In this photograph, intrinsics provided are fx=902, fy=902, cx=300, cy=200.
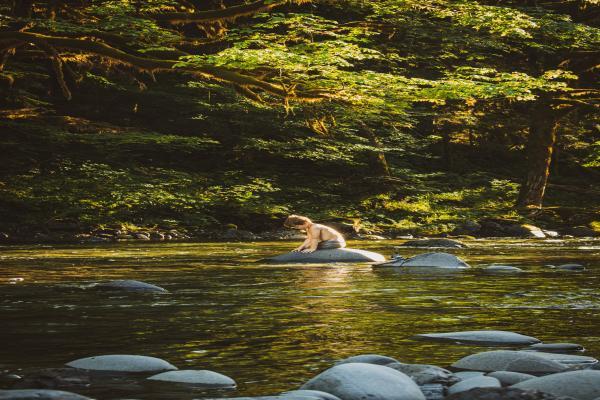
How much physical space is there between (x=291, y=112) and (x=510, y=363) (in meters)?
25.7

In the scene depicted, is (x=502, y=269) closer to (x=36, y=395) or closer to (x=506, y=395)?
(x=506, y=395)

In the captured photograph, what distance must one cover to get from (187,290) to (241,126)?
70.8 ft

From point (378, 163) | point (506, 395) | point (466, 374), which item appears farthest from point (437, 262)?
point (378, 163)

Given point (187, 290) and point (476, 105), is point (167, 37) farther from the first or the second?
point (476, 105)

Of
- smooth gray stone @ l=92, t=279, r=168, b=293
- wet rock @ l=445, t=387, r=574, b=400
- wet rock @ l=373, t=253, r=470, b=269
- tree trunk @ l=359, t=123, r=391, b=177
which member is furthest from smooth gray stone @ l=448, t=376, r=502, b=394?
tree trunk @ l=359, t=123, r=391, b=177

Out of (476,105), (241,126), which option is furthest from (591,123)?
(241,126)

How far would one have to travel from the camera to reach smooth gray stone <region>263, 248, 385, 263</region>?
15547 mm

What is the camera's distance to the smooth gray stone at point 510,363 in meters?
5.21

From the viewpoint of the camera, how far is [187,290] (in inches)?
411

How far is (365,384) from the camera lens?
4410 mm

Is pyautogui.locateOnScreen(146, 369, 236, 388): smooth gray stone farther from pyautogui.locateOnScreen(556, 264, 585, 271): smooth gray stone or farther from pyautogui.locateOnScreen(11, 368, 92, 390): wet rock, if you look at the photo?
pyautogui.locateOnScreen(556, 264, 585, 271): smooth gray stone

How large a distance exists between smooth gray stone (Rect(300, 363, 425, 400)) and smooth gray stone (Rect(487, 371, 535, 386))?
Result: 0.57 m

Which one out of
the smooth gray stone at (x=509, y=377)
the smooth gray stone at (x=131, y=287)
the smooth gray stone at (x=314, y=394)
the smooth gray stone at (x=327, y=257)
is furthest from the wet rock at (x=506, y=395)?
the smooth gray stone at (x=327, y=257)

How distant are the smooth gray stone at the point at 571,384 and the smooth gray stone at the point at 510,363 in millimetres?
698
